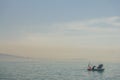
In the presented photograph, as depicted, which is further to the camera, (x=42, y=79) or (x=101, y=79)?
(x=101, y=79)

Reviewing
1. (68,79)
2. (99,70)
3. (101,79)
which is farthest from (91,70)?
(68,79)

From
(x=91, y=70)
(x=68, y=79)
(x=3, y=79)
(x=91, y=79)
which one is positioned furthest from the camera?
(x=91, y=70)

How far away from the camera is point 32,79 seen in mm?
73375

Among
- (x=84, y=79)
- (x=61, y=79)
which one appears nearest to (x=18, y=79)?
(x=61, y=79)

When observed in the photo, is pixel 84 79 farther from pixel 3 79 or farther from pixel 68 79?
pixel 3 79

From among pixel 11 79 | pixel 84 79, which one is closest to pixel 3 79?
pixel 11 79

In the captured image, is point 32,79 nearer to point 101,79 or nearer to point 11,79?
point 11,79

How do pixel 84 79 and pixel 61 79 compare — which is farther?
pixel 84 79

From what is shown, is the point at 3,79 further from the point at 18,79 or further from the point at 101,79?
the point at 101,79

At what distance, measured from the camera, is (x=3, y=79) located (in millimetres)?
70312

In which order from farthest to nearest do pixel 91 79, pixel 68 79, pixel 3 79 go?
pixel 91 79, pixel 68 79, pixel 3 79

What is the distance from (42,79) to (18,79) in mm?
7389

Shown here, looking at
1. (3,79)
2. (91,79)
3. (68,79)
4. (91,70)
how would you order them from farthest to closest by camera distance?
(91,70) < (91,79) < (68,79) < (3,79)

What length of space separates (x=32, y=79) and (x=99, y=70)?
54.4 m
